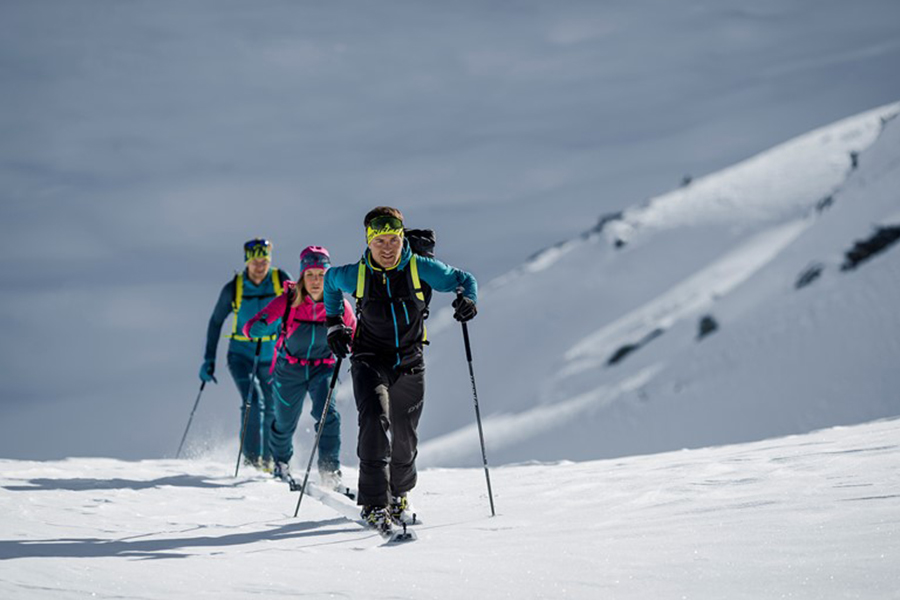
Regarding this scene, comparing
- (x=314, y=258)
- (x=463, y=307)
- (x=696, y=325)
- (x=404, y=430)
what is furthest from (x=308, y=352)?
(x=696, y=325)

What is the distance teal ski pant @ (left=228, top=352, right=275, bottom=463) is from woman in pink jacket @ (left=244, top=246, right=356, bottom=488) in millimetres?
1846

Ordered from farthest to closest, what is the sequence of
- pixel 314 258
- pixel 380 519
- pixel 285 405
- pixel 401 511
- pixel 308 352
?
pixel 285 405 → pixel 308 352 → pixel 314 258 → pixel 401 511 → pixel 380 519

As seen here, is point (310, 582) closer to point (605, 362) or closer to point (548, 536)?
point (548, 536)

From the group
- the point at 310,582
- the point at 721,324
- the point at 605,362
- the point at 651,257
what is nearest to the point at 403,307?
the point at 310,582

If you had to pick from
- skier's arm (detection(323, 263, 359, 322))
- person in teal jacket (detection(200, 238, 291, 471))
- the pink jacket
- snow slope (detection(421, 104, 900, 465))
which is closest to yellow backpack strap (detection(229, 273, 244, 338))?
person in teal jacket (detection(200, 238, 291, 471))

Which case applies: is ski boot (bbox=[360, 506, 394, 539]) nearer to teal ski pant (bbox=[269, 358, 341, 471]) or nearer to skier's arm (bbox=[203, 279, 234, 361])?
teal ski pant (bbox=[269, 358, 341, 471])

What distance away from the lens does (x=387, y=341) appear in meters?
8.47

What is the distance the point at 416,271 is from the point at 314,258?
10.9ft

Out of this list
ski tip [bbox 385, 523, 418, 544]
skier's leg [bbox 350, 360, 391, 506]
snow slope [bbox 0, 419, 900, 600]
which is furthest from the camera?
skier's leg [bbox 350, 360, 391, 506]

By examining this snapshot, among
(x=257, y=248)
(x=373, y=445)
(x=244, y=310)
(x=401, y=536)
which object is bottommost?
(x=401, y=536)

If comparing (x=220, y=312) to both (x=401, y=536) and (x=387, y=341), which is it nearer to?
Result: (x=387, y=341)

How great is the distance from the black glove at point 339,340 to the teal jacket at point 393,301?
2.8 inches

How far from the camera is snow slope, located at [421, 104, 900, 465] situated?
43.7m

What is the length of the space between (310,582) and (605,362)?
67172 mm
